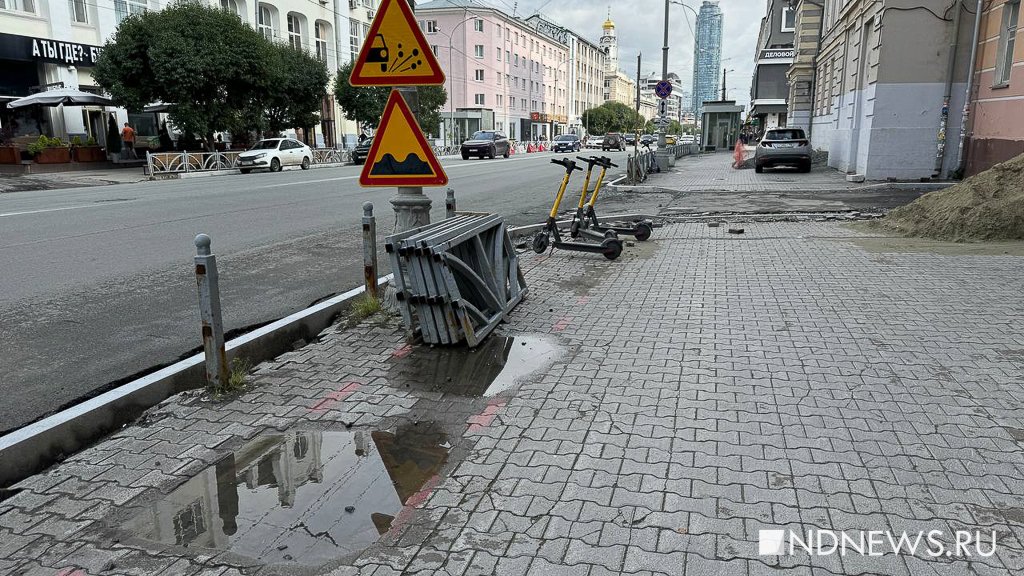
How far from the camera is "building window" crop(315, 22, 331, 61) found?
160 ft

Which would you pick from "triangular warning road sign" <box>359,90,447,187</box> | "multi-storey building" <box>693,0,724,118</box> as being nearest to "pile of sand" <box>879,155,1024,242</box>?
"triangular warning road sign" <box>359,90,447,187</box>

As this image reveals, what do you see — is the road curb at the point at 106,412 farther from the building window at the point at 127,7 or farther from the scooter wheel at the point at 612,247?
the building window at the point at 127,7

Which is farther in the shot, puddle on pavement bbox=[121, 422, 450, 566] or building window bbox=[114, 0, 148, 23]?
building window bbox=[114, 0, 148, 23]

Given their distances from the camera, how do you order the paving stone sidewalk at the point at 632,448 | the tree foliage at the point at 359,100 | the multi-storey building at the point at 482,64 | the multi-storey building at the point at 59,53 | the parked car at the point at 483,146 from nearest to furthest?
the paving stone sidewalk at the point at 632,448, the multi-storey building at the point at 59,53, the parked car at the point at 483,146, the tree foliage at the point at 359,100, the multi-storey building at the point at 482,64

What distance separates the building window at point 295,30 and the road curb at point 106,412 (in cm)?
4560

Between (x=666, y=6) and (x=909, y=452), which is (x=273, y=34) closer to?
(x=666, y=6)

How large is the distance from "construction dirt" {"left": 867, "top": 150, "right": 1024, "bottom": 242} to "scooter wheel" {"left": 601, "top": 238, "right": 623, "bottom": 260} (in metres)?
4.57

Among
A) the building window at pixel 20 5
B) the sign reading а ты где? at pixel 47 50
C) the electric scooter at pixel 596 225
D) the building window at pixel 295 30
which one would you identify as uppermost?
the building window at pixel 295 30

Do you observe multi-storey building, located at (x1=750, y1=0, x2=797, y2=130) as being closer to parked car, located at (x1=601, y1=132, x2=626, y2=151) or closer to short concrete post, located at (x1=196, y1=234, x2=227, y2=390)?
parked car, located at (x1=601, y1=132, x2=626, y2=151)

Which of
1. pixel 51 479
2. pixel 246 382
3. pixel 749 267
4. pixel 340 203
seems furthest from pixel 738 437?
pixel 340 203

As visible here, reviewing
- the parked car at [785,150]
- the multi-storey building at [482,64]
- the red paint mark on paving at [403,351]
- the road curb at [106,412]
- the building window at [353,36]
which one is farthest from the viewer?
the multi-storey building at [482,64]

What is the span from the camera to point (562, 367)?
4992mm

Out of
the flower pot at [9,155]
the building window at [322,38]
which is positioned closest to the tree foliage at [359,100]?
the building window at [322,38]

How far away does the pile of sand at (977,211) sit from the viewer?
31.1 ft
